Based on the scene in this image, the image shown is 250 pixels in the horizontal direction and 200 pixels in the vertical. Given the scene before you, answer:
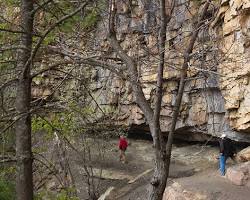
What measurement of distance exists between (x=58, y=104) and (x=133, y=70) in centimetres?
109

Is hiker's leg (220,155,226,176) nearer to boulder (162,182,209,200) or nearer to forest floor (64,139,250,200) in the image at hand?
forest floor (64,139,250,200)

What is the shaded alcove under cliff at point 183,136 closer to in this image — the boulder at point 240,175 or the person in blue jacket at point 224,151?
the person in blue jacket at point 224,151

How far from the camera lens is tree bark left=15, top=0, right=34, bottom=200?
19.1 ft

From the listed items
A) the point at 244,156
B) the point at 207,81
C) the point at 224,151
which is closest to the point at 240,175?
the point at 224,151

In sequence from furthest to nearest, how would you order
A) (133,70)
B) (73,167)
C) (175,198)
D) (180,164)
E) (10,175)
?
(180,164)
(73,167)
(175,198)
(10,175)
(133,70)

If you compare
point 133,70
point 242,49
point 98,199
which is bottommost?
point 98,199

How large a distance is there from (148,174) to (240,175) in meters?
4.24

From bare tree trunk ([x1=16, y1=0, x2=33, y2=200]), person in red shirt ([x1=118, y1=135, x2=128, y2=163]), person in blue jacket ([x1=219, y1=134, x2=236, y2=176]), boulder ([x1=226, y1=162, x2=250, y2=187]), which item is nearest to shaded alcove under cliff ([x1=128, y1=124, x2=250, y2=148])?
person in red shirt ([x1=118, y1=135, x2=128, y2=163])

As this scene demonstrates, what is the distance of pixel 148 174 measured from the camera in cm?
1641

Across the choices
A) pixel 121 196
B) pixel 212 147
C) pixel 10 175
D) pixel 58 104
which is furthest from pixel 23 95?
pixel 212 147

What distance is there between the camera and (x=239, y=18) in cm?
1500

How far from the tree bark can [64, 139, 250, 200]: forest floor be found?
285 inches

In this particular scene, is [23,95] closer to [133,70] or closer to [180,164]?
[133,70]

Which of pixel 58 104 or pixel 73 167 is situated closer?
pixel 58 104
